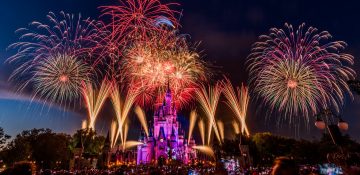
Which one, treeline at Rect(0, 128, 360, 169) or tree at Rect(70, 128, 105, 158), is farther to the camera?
tree at Rect(70, 128, 105, 158)

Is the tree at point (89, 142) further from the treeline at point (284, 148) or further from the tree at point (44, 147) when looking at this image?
the treeline at point (284, 148)

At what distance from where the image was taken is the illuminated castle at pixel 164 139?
11950cm

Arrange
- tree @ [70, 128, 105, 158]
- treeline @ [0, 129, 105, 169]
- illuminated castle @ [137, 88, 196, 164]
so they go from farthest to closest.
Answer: illuminated castle @ [137, 88, 196, 164]
tree @ [70, 128, 105, 158]
treeline @ [0, 129, 105, 169]

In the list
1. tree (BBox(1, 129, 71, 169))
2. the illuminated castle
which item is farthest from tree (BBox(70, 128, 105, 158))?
the illuminated castle

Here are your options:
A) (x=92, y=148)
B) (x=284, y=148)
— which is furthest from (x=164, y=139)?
(x=284, y=148)

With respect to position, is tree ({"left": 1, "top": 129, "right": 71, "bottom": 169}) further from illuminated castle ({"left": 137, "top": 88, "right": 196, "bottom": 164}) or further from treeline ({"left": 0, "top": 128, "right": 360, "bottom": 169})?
illuminated castle ({"left": 137, "top": 88, "right": 196, "bottom": 164})

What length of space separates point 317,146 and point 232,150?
23067 mm

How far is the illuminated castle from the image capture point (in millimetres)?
119500

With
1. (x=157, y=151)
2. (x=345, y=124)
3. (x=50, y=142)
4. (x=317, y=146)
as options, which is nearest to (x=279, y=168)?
(x=345, y=124)

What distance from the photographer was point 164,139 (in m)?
122

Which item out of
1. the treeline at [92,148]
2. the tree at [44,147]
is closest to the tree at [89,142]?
the treeline at [92,148]

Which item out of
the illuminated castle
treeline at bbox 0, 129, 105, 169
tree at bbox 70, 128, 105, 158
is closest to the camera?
treeline at bbox 0, 129, 105, 169

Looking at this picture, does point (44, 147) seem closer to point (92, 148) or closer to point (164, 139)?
point (92, 148)

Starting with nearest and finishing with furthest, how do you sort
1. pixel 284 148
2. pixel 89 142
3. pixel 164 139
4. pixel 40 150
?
pixel 40 150 < pixel 284 148 < pixel 89 142 < pixel 164 139
